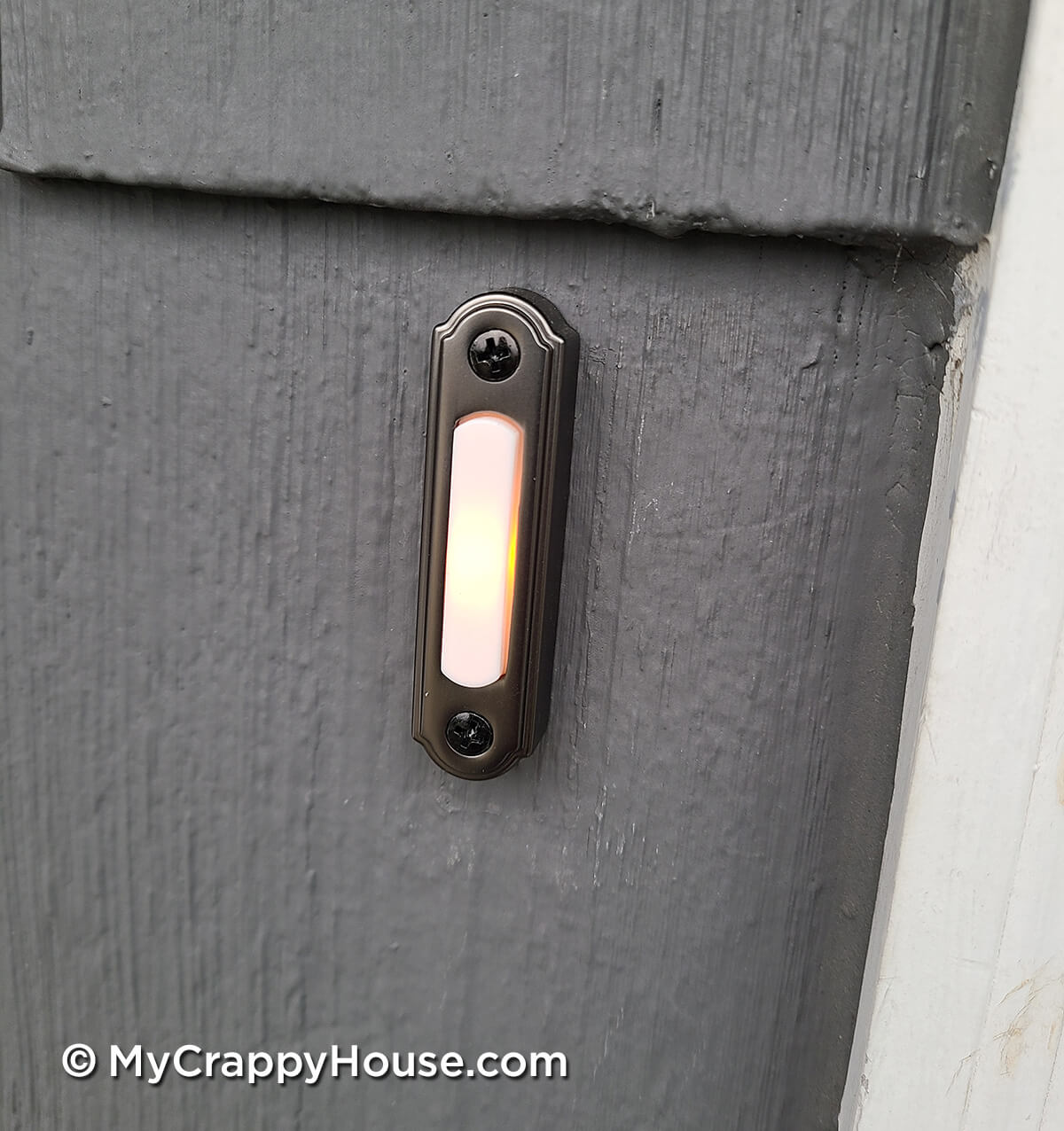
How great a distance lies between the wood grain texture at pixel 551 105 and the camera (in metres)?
0.36

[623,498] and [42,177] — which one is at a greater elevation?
[42,177]

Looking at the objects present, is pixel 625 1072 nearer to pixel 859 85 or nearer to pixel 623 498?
pixel 623 498

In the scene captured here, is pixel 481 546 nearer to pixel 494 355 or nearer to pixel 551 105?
pixel 494 355

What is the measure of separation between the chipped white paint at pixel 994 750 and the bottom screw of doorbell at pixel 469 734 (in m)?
0.19

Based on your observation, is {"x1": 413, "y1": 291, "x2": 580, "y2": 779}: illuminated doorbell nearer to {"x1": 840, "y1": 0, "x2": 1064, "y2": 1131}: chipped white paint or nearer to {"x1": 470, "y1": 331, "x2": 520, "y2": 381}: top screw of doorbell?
{"x1": 470, "y1": 331, "x2": 520, "y2": 381}: top screw of doorbell

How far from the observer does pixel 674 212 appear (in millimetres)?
379

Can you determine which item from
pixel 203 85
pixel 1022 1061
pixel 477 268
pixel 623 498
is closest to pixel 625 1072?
pixel 1022 1061

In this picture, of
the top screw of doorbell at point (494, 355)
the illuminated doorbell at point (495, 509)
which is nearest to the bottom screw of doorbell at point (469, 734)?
the illuminated doorbell at point (495, 509)

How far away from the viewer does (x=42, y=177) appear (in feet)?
1.36

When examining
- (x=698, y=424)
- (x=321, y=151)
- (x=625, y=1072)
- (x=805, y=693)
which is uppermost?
(x=321, y=151)

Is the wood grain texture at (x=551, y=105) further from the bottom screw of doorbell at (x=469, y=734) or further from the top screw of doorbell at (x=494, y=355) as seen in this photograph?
the bottom screw of doorbell at (x=469, y=734)

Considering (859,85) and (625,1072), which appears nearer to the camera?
(859,85)

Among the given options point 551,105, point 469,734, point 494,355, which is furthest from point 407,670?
point 551,105

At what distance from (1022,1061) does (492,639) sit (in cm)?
32
